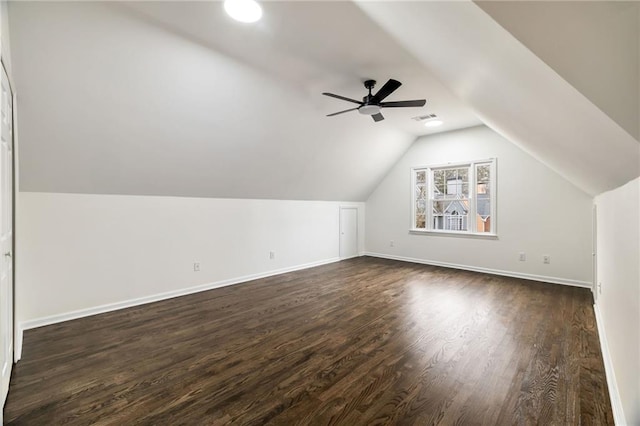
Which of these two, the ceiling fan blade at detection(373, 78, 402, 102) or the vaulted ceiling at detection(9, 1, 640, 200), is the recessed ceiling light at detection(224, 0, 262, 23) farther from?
the ceiling fan blade at detection(373, 78, 402, 102)

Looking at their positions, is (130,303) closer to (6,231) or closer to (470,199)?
(6,231)

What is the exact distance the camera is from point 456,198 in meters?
5.69

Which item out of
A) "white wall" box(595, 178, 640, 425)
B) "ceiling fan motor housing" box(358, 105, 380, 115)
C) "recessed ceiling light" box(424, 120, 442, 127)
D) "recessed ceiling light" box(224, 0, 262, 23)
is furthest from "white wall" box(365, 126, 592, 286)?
"recessed ceiling light" box(224, 0, 262, 23)

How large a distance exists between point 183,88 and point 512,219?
5.37 meters

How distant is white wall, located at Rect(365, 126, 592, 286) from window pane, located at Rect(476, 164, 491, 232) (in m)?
0.19

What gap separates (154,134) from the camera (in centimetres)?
304

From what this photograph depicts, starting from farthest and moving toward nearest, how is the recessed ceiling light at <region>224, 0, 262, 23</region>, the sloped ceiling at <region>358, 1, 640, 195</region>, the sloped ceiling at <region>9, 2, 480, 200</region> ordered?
the sloped ceiling at <region>9, 2, 480, 200</region>
the recessed ceiling light at <region>224, 0, 262, 23</region>
the sloped ceiling at <region>358, 1, 640, 195</region>

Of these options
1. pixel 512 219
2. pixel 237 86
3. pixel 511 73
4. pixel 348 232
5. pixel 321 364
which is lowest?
pixel 321 364

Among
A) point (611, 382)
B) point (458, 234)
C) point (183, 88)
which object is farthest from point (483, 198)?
point (183, 88)

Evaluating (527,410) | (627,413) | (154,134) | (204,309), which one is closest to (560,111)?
(627,413)

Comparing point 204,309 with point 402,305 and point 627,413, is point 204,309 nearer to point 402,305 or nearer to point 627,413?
point 402,305

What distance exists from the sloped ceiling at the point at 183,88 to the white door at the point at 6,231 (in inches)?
17.5

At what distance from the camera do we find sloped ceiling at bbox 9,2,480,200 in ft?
6.89

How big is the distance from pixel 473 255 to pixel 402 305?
2692 millimetres
